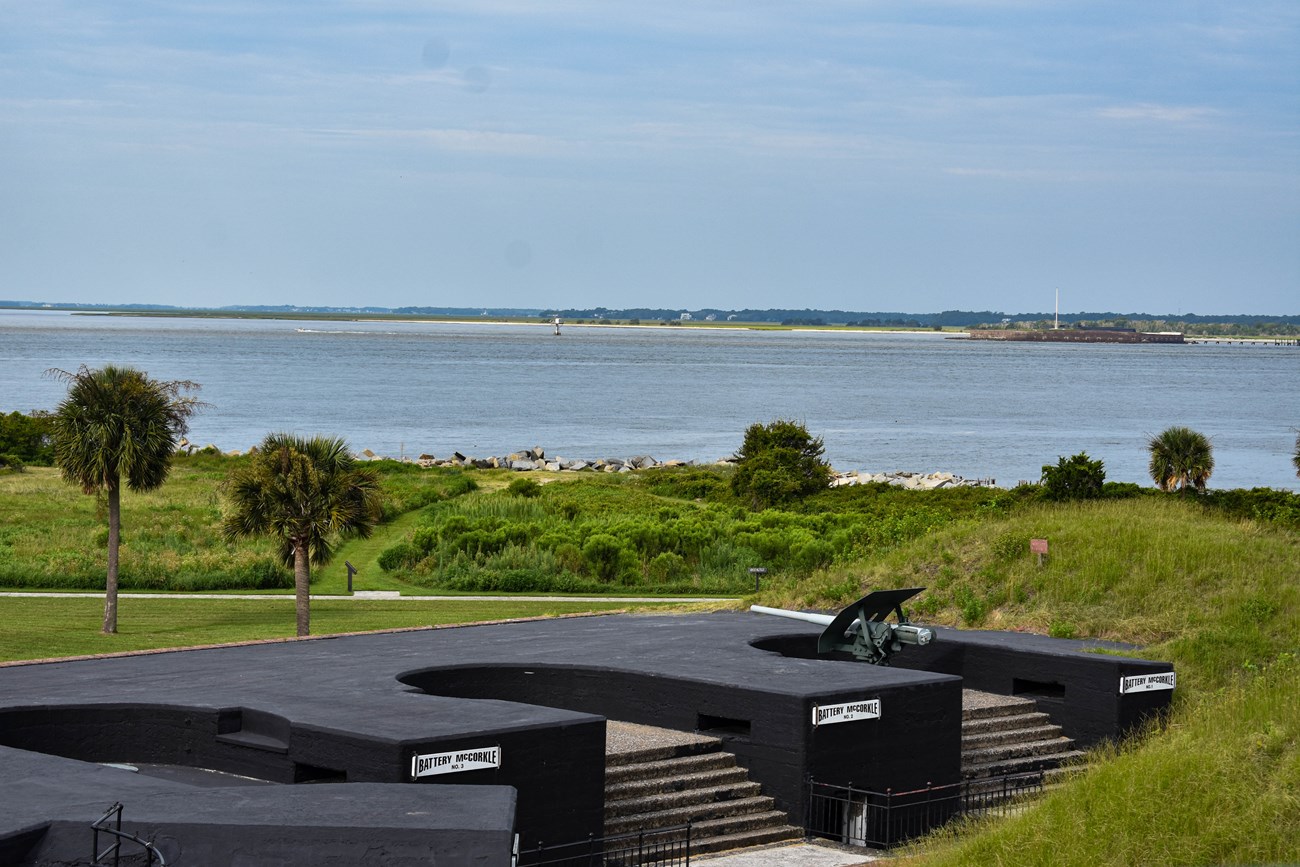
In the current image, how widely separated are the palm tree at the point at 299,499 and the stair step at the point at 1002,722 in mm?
13910

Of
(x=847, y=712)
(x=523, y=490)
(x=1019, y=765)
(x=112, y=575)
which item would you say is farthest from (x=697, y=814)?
(x=523, y=490)

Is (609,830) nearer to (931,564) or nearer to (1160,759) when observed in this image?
(1160,759)

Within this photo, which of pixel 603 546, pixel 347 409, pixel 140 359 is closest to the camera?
pixel 603 546

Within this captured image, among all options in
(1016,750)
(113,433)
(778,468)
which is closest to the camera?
(1016,750)

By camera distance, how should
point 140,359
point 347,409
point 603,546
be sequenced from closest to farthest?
point 603,546 → point 347,409 → point 140,359

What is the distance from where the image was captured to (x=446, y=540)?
143 ft

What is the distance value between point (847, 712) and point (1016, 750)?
4608 millimetres

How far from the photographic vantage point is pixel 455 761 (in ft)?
46.6

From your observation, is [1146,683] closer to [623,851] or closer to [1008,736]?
[1008,736]

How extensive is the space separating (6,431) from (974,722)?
62982 mm

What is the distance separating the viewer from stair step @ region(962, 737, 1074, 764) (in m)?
20.6

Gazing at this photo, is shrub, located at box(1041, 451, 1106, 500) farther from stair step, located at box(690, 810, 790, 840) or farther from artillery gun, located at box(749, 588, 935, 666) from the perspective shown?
stair step, located at box(690, 810, 790, 840)

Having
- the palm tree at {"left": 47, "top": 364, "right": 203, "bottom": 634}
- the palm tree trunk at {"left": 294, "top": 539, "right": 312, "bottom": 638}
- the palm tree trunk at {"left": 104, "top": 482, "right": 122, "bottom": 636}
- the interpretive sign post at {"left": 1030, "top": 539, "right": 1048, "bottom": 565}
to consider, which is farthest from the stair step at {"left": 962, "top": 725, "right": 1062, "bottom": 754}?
the palm tree at {"left": 47, "top": 364, "right": 203, "bottom": 634}

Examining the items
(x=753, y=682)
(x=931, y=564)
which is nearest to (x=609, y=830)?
(x=753, y=682)
